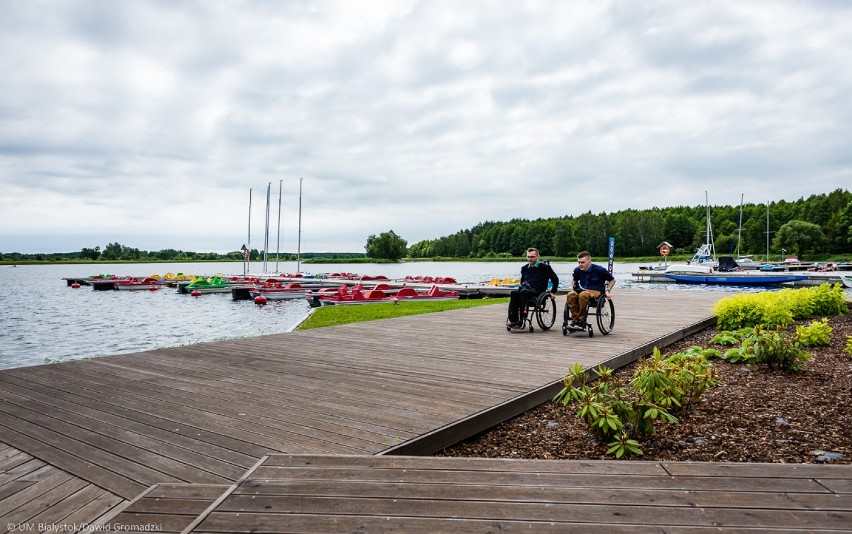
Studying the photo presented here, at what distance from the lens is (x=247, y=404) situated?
4.46m

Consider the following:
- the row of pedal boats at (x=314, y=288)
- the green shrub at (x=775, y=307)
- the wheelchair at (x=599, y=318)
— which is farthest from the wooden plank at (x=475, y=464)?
the row of pedal boats at (x=314, y=288)

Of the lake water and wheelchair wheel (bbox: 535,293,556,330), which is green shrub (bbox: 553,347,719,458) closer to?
wheelchair wheel (bbox: 535,293,556,330)

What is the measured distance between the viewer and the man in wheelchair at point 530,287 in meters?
8.66

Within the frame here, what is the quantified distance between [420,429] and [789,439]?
109 inches

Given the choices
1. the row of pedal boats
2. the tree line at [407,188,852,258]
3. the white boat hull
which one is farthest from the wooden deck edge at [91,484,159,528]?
the tree line at [407,188,852,258]

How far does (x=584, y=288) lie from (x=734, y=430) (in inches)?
182

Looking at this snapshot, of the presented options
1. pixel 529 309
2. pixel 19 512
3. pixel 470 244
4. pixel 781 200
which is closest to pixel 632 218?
pixel 781 200

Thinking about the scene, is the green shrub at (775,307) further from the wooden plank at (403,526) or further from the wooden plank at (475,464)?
the wooden plank at (403,526)

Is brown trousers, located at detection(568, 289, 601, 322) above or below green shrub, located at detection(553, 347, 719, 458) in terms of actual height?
above

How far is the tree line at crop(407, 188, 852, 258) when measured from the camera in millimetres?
94875

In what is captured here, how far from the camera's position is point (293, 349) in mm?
7328

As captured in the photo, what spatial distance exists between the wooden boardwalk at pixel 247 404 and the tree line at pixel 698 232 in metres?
100

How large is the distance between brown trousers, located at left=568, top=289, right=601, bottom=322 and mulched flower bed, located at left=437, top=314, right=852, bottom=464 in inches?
113

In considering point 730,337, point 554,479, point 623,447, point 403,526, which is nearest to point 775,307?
point 730,337
